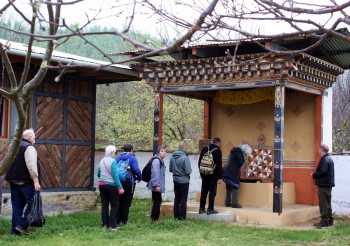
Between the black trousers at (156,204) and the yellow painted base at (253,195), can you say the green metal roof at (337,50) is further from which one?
the black trousers at (156,204)

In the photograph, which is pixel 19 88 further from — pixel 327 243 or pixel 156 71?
pixel 156 71

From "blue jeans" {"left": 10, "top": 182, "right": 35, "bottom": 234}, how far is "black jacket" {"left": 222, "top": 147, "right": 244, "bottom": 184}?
495cm

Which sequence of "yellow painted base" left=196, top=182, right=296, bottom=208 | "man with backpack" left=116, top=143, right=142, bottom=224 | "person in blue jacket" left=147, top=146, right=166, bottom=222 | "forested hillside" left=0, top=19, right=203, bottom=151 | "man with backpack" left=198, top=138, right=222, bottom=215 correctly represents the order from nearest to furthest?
"man with backpack" left=116, top=143, right=142, bottom=224 < "person in blue jacket" left=147, top=146, right=166, bottom=222 < "man with backpack" left=198, top=138, right=222, bottom=215 < "yellow painted base" left=196, top=182, right=296, bottom=208 < "forested hillside" left=0, top=19, right=203, bottom=151

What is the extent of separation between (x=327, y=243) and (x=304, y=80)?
452 cm

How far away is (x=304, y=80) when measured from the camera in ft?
42.9

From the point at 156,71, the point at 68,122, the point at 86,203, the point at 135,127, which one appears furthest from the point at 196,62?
the point at 135,127

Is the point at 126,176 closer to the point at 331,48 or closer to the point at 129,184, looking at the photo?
the point at 129,184

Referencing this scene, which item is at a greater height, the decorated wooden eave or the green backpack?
the decorated wooden eave

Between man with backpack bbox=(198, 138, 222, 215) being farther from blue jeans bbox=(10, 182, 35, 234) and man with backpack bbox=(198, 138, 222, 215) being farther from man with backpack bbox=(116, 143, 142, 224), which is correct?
blue jeans bbox=(10, 182, 35, 234)

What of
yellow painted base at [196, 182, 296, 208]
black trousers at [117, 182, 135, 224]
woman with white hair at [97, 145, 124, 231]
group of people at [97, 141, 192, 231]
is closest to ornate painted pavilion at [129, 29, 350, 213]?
yellow painted base at [196, 182, 296, 208]

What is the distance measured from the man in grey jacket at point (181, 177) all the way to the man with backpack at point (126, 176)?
0.98 m

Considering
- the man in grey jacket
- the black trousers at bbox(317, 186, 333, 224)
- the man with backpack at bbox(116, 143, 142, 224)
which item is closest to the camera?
the man with backpack at bbox(116, 143, 142, 224)

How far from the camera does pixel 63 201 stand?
13.7 m

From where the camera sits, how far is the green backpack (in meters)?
12.1
